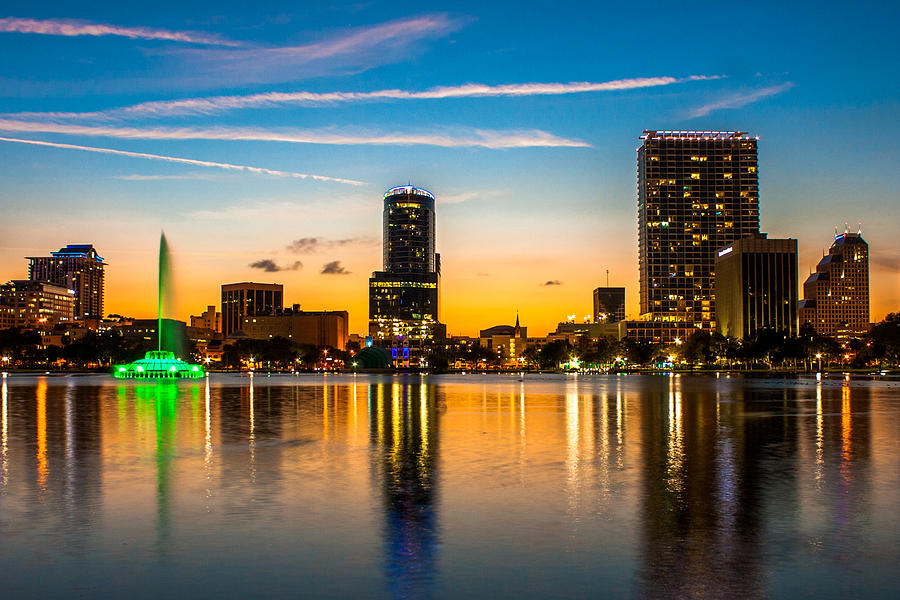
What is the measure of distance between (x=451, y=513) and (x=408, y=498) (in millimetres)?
2049

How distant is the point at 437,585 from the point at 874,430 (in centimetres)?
3142

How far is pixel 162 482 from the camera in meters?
21.9

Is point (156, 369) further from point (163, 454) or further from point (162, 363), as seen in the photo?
point (163, 454)

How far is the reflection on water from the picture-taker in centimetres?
1262

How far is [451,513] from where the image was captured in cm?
1770

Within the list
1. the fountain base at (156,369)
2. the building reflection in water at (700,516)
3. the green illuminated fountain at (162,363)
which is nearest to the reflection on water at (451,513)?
the building reflection in water at (700,516)

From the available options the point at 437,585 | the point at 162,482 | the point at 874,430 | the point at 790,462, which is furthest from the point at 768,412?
the point at 437,585

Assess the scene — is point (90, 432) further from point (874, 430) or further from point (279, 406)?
point (874, 430)

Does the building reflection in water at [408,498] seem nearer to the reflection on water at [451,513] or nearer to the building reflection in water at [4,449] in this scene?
the reflection on water at [451,513]

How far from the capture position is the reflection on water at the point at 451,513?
1262 cm

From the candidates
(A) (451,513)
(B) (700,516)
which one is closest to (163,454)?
(A) (451,513)

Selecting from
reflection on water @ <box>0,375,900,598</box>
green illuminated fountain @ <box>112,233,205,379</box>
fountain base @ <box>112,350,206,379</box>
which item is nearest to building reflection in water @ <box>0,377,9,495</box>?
reflection on water @ <box>0,375,900,598</box>

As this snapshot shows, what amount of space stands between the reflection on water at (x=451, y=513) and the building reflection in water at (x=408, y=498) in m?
0.07

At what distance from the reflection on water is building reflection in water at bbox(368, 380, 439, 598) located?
0.07 meters
